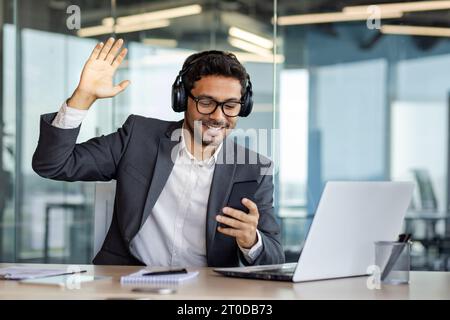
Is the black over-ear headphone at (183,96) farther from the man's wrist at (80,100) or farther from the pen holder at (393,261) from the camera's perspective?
the pen holder at (393,261)

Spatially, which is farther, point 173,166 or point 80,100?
point 173,166

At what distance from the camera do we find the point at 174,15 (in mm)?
5219

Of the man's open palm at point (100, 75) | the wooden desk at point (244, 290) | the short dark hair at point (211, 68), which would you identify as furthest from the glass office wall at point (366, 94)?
the wooden desk at point (244, 290)

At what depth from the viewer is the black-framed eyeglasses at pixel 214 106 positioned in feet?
8.71

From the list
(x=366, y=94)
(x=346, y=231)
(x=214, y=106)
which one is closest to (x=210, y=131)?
(x=214, y=106)

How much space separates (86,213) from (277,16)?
167 centimetres

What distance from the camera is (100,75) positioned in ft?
7.93

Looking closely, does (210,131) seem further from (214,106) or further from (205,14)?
(205,14)

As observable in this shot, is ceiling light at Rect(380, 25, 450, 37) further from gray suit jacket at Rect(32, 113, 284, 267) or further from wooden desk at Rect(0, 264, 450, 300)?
wooden desk at Rect(0, 264, 450, 300)

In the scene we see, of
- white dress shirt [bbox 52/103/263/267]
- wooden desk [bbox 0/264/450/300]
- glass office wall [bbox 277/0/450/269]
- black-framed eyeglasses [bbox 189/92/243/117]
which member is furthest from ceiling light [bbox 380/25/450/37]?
wooden desk [bbox 0/264/450/300]

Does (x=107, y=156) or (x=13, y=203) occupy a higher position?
(x=107, y=156)

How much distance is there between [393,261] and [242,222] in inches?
15.5

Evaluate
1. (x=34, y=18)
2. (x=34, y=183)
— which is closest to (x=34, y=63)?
(x=34, y=18)
